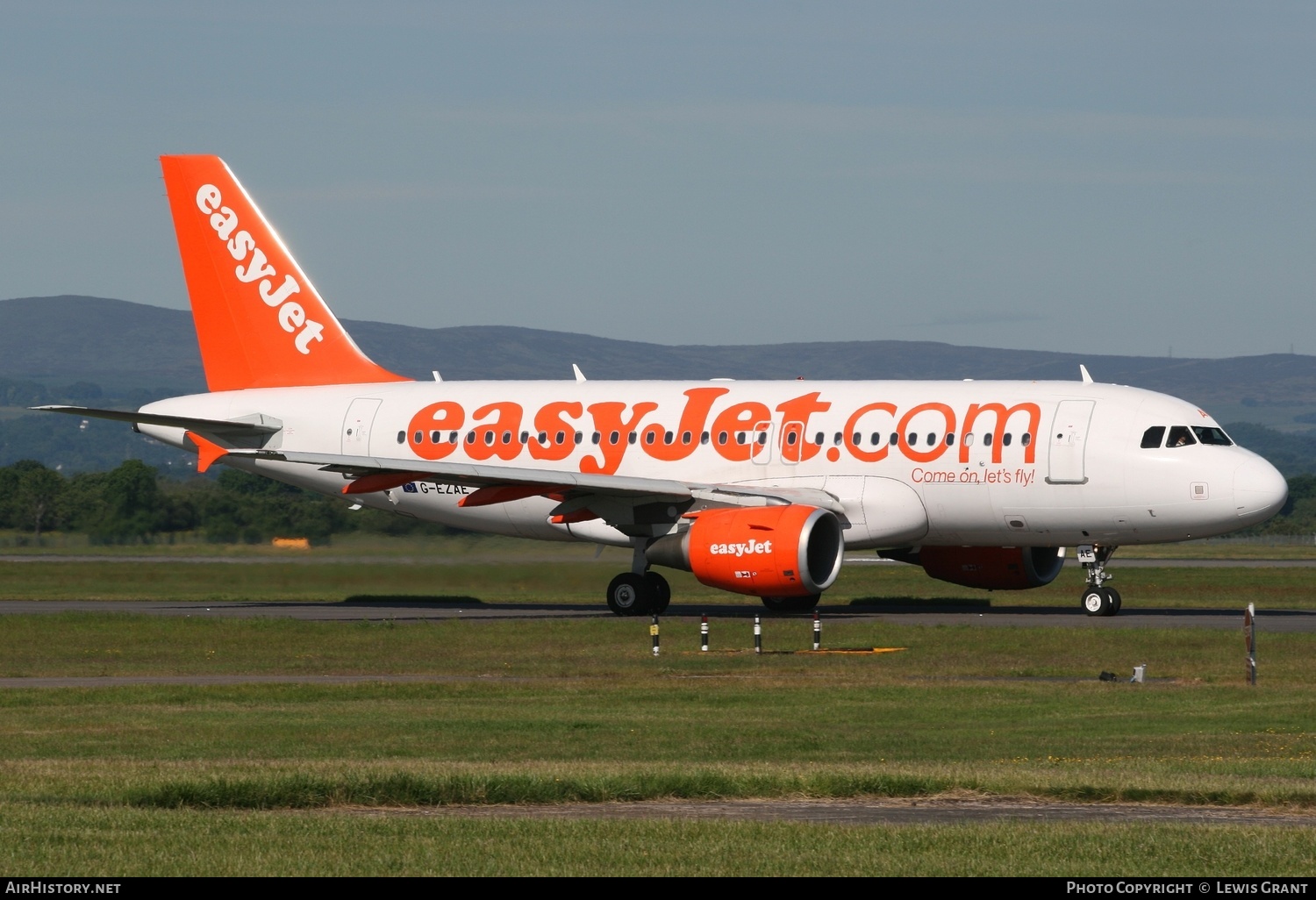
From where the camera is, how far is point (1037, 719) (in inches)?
916

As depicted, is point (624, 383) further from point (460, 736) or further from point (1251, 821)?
point (1251, 821)

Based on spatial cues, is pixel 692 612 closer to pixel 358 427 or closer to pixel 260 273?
pixel 358 427

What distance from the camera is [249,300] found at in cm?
4778

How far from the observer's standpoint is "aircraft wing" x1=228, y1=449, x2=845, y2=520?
39219 mm

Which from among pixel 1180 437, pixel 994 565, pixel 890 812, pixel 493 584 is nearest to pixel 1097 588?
pixel 994 565

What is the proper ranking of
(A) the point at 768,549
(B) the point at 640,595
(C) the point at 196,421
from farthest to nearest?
(C) the point at 196,421 → (B) the point at 640,595 → (A) the point at 768,549

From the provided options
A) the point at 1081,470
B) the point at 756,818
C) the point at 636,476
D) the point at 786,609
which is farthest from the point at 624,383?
the point at 756,818

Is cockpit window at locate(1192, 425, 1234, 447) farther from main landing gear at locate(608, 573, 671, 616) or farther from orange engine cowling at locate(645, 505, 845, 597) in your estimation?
main landing gear at locate(608, 573, 671, 616)

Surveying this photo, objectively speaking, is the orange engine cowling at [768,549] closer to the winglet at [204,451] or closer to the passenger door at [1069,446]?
the passenger door at [1069,446]

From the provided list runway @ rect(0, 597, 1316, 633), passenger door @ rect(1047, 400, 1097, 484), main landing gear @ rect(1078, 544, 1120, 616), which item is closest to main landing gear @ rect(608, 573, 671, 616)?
runway @ rect(0, 597, 1316, 633)

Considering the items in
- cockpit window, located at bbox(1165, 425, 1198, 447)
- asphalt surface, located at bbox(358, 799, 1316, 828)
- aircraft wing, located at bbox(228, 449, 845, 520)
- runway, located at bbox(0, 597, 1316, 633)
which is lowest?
asphalt surface, located at bbox(358, 799, 1316, 828)

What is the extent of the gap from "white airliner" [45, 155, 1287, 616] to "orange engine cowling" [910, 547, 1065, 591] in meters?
0.05

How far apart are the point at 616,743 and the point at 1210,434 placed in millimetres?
20891

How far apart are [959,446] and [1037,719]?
1630cm
